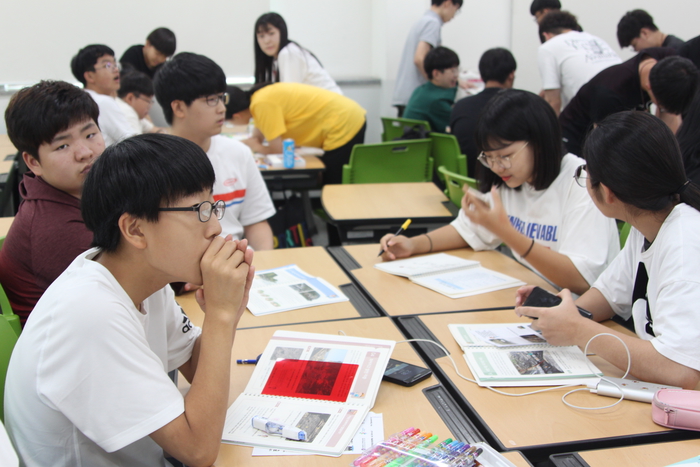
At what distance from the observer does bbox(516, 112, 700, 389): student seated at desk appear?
1.20m

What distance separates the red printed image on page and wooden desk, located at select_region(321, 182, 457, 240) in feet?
4.47

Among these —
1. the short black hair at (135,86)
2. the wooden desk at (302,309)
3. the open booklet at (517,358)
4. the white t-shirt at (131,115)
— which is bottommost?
the wooden desk at (302,309)

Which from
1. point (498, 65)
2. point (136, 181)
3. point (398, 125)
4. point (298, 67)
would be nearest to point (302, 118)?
point (298, 67)

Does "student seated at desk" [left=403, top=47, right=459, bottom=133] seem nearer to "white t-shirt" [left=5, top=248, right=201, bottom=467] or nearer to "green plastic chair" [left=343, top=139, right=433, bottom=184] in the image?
"green plastic chair" [left=343, top=139, right=433, bottom=184]

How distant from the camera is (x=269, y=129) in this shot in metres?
3.86

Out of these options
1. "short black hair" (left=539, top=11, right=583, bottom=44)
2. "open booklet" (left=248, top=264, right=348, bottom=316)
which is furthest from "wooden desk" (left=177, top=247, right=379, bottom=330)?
"short black hair" (left=539, top=11, right=583, bottom=44)

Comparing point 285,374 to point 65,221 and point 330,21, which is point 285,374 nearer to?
point 65,221

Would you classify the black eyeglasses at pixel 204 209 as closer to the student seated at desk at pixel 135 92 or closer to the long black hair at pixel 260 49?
the student seated at desk at pixel 135 92

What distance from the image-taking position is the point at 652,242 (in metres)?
1.34

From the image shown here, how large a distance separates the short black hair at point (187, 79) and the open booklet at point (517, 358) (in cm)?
138

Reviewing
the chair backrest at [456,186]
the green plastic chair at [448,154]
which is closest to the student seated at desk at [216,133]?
the chair backrest at [456,186]

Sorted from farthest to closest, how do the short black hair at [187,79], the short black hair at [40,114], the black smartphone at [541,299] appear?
the short black hair at [187,79] → the short black hair at [40,114] → the black smartphone at [541,299]

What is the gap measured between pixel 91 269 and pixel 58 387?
206mm

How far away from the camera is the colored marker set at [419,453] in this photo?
0.94 metres
